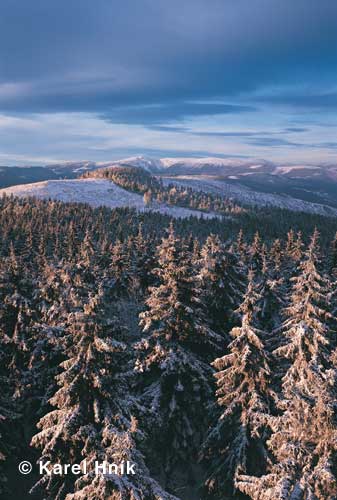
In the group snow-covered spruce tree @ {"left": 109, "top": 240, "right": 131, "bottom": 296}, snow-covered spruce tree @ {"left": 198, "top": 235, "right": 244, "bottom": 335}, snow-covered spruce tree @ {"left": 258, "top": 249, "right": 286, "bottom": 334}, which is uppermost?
snow-covered spruce tree @ {"left": 198, "top": 235, "right": 244, "bottom": 335}

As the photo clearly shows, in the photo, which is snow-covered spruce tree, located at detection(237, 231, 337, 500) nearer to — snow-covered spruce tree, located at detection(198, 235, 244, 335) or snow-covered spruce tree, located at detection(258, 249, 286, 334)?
snow-covered spruce tree, located at detection(198, 235, 244, 335)

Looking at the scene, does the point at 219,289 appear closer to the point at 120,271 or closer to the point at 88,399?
the point at 88,399

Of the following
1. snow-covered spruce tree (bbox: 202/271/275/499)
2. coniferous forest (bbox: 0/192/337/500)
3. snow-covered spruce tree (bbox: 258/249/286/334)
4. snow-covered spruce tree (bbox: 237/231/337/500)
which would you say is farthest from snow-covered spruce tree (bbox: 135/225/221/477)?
snow-covered spruce tree (bbox: 258/249/286/334)

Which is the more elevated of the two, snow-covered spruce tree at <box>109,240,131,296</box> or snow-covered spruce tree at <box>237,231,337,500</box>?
snow-covered spruce tree at <box>237,231,337,500</box>

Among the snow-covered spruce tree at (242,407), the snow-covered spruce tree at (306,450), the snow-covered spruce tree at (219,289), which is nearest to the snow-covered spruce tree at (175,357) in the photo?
the snow-covered spruce tree at (242,407)

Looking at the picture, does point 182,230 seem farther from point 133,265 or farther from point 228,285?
point 228,285

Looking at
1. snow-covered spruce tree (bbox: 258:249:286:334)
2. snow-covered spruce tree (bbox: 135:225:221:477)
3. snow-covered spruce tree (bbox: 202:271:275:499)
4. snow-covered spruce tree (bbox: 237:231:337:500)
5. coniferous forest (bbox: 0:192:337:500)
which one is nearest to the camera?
snow-covered spruce tree (bbox: 237:231:337:500)

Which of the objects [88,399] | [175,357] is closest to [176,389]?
[175,357]
